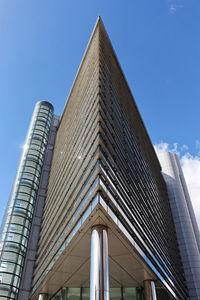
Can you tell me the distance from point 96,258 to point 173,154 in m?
66.6

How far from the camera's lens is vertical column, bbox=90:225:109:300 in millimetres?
15320

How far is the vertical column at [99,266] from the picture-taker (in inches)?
603

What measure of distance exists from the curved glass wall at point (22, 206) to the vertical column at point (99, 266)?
775 inches

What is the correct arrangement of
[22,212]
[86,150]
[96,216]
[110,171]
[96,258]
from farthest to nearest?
[22,212] < [86,150] < [110,171] < [96,216] < [96,258]

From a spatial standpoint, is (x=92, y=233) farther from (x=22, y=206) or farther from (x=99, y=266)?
(x=22, y=206)

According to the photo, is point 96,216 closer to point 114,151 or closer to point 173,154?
point 114,151

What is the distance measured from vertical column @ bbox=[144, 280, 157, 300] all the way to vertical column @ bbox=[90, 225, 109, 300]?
10521 mm

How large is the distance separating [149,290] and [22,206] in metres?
22.2

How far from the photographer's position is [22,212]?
3812cm

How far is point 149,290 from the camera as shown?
2466 centimetres

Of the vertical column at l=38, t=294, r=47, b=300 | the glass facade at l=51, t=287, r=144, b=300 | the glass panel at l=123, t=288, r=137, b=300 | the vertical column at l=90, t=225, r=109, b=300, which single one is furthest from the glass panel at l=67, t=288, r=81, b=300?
the vertical column at l=90, t=225, r=109, b=300

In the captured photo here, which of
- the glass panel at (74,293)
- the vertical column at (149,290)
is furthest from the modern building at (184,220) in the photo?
the glass panel at (74,293)

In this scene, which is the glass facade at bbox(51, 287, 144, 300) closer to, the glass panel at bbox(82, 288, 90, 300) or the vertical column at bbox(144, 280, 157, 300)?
the glass panel at bbox(82, 288, 90, 300)

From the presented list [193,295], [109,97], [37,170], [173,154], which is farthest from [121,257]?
[173,154]
